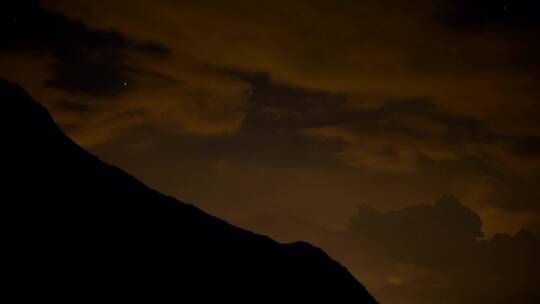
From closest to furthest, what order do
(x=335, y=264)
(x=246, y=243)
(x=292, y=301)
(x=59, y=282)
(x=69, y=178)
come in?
(x=59, y=282), (x=69, y=178), (x=292, y=301), (x=246, y=243), (x=335, y=264)

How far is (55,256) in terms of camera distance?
19.5 metres

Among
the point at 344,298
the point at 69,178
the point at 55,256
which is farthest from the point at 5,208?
the point at 344,298

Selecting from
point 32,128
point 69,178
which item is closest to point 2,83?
point 32,128

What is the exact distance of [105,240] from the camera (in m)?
22.3

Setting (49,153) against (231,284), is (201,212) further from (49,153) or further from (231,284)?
(49,153)

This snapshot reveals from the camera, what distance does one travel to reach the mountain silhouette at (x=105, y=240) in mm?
19250

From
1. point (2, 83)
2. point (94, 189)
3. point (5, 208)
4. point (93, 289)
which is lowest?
point (93, 289)

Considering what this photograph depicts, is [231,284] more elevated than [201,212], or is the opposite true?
[201,212]

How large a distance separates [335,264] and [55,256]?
22418mm

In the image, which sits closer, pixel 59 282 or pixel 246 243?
pixel 59 282

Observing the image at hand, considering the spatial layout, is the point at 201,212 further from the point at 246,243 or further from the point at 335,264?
the point at 335,264

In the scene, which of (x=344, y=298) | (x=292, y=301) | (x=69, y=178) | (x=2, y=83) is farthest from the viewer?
(x=344, y=298)

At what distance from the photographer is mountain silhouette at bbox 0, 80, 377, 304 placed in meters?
19.2

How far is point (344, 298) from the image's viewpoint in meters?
33.4
